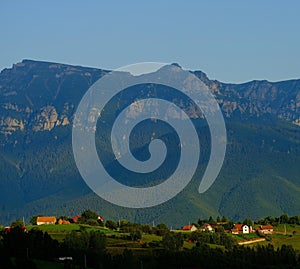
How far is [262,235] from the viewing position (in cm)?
13662

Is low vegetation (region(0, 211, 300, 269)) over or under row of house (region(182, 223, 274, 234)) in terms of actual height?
under

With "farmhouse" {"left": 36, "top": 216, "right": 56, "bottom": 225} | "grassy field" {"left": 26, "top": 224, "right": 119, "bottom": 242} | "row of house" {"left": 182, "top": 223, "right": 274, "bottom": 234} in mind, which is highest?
"farmhouse" {"left": 36, "top": 216, "right": 56, "bottom": 225}

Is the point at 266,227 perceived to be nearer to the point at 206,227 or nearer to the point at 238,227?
the point at 238,227

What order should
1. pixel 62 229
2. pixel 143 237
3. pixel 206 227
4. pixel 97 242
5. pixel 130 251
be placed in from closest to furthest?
pixel 130 251 < pixel 97 242 < pixel 143 237 < pixel 62 229 < pixel 206 227

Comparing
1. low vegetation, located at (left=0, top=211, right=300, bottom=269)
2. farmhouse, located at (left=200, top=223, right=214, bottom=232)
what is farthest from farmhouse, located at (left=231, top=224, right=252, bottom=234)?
low vegetation, located at (left=0, top=211, right=300, bottom=269)

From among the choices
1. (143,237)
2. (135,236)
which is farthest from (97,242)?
(143,237)

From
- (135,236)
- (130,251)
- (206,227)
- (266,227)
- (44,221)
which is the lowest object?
(130,251)

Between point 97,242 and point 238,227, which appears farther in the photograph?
point 238,227

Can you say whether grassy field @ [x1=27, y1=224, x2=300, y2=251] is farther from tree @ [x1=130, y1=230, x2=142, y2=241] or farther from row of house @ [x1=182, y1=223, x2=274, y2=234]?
row of house @ [x1=182, y1=223, x2=274, y2=234]

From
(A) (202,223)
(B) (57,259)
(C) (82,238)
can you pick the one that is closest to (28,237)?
(B) (57,259)

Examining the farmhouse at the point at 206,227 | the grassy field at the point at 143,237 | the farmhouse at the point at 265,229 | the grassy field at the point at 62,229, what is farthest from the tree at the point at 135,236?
the farmhouse at the point at 265,229

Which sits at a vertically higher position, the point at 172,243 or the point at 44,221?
the point at 44,221

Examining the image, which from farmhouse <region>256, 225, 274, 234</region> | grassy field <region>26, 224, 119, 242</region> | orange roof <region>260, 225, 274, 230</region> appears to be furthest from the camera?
orange roof <region>260, 225, 274, 230</region>

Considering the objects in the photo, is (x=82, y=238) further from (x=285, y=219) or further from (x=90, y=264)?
(x=285, y=219)
